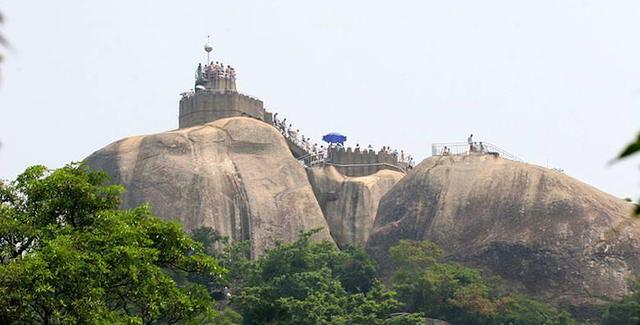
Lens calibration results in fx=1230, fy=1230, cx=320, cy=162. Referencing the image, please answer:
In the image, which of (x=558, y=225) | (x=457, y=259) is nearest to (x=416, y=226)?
(x=457, y=259)

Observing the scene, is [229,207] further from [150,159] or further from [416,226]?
[416,226]

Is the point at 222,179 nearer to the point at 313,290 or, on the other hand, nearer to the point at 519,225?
the point at 313,290

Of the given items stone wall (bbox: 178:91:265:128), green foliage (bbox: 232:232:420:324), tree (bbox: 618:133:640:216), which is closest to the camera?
tree (bbox: 618:133:640:216)

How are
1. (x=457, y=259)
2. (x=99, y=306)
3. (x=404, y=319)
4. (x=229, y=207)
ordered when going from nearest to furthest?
1. (x=99, y=306)
2. (x=404, y=319)
3. (x=457, y=259)
4. (x=229, y=207)

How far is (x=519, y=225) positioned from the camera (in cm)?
4903

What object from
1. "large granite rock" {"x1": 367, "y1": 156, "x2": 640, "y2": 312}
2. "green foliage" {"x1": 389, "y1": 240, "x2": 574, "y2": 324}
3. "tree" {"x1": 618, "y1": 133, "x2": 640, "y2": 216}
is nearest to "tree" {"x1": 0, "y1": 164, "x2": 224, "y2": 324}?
"tree" {"x1": 618, "y1": 133, "x2": 640, "y2": 216}

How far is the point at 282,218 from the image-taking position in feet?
176

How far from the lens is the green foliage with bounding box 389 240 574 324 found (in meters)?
42.1

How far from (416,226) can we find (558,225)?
6.35 m

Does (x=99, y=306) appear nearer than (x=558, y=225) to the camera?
Yes

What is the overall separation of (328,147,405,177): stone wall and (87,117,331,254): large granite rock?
402 cm

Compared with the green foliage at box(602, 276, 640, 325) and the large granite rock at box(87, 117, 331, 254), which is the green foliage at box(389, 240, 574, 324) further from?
the large granite rock at box(87, 117, 331, 254)

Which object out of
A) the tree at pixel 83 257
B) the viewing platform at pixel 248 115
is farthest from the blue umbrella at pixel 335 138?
the tree at pixel 83 257

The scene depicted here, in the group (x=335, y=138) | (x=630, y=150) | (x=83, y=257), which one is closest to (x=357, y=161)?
(x=335, y=138)
